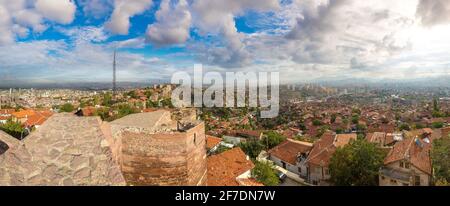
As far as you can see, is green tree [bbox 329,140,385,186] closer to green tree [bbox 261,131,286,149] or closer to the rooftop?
green tree [bbox 261,131,286,149]

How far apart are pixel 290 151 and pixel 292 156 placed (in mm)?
1203

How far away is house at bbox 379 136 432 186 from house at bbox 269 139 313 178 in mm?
8431

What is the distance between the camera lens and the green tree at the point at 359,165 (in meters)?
18.2

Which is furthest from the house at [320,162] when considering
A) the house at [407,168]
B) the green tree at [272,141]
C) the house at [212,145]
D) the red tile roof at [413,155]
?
the house at [212,145]

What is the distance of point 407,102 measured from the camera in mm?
99625

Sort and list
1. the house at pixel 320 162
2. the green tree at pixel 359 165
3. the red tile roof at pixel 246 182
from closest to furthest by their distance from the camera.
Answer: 1. the red tile roof at pixel 246 182
2. the green tree at pixel 359 165
3. the house at pixel 320 162

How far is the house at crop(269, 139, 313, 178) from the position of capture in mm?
27172

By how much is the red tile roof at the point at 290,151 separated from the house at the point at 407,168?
391 inches

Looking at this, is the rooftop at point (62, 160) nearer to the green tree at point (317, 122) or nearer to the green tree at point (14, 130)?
the green tree at point (14, 130)

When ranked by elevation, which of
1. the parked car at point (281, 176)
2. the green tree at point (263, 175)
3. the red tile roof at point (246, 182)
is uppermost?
the red tile roof at point (246, 182)

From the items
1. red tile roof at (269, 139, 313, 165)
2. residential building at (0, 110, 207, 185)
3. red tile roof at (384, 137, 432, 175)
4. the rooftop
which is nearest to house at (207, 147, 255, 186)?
residential building at (0, 110, 207, 185)

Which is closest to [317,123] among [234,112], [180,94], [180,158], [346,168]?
[234,112]
